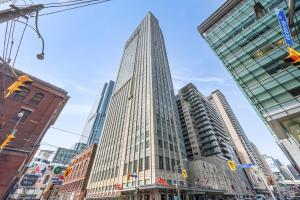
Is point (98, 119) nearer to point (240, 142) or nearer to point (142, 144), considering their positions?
point (240, 142)

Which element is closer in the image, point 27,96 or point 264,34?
point 264,34

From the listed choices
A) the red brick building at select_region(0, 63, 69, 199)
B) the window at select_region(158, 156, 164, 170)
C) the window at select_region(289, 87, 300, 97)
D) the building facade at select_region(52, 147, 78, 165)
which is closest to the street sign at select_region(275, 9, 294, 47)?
the window at select_region(289, 87, 300, 97)

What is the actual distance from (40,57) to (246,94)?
72.6 feet

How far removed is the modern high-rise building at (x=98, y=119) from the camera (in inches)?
6003

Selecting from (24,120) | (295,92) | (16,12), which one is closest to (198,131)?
(295,92)

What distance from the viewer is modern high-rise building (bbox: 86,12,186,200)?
1118 inches

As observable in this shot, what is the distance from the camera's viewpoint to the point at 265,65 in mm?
17562

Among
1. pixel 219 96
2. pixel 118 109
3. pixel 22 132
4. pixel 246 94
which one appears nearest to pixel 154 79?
pixel 118 109

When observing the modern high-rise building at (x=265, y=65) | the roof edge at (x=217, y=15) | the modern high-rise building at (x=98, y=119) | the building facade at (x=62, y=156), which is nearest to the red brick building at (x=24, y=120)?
the modern high-rise building at (x=265, y=65)

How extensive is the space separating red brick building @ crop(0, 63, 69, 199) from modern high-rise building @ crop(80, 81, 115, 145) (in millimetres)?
126998

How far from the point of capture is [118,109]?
5516cm

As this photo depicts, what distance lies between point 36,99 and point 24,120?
4581 mm

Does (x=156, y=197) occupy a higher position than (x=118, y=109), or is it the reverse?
(x=118, y=109)

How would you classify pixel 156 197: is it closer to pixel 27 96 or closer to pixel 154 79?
pixel 27 96
